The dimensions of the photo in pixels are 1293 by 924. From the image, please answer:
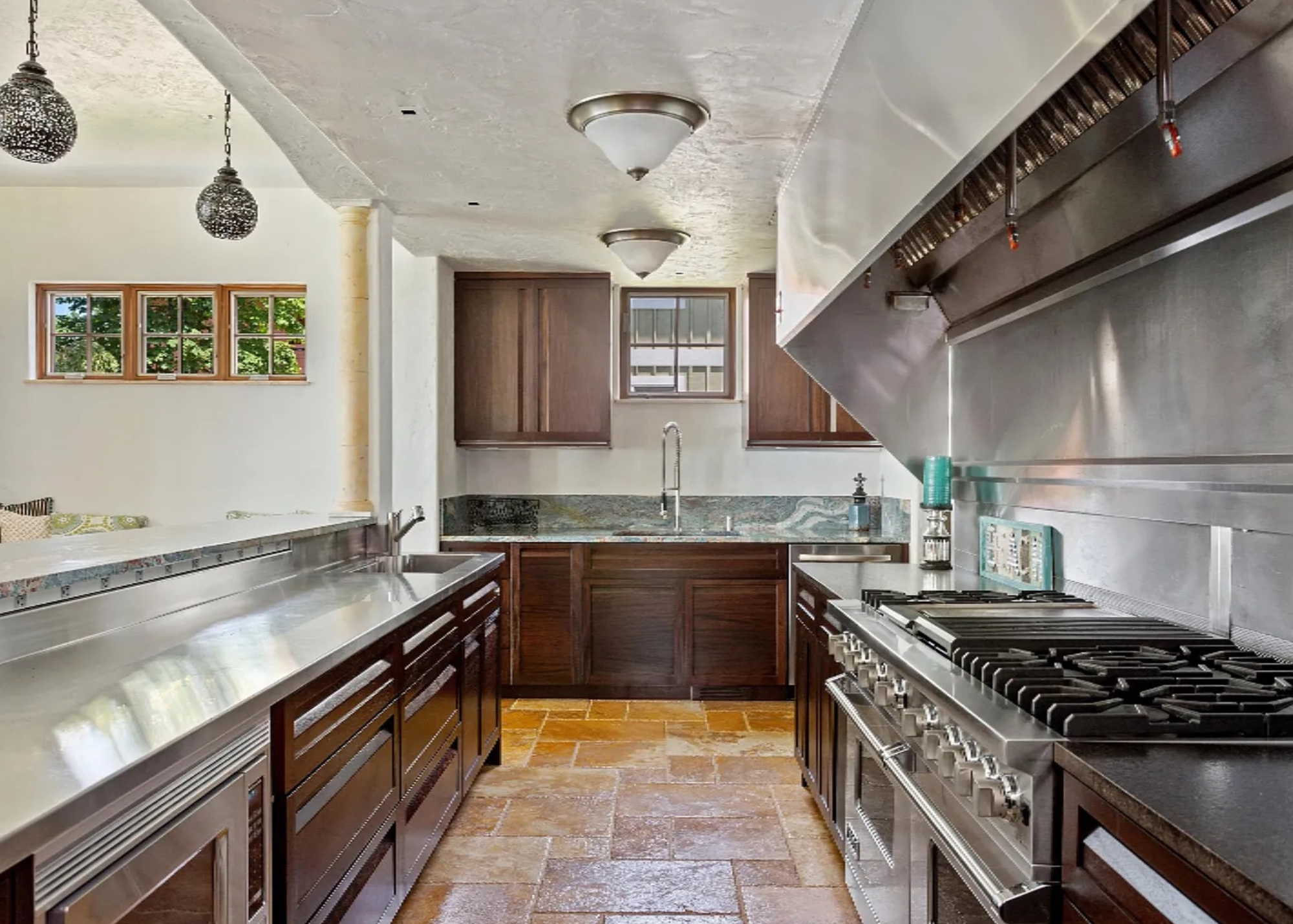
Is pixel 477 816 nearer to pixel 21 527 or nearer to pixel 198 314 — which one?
pixel 21 527

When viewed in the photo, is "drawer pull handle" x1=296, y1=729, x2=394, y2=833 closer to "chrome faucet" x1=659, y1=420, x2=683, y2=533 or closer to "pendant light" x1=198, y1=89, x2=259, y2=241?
"pendant light" x1=198, y1=89, x2=259, y2=241

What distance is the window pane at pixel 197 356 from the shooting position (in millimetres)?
5980

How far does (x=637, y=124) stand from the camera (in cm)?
298

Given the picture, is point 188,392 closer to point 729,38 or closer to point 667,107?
point 667,107

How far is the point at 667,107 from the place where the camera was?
294 centimetres

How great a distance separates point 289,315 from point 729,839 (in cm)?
433

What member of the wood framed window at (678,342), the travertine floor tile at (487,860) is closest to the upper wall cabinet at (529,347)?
the wood framed window at (678,342)

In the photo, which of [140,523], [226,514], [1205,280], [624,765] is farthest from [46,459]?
[1205,280]

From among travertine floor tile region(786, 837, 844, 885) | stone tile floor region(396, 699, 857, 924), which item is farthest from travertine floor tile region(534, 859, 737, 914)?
travertine floor tile region(786, 837, 844, 885)

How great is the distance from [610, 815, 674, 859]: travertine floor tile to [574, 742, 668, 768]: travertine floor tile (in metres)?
0.63

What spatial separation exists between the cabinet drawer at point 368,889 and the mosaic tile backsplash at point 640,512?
11.3ft

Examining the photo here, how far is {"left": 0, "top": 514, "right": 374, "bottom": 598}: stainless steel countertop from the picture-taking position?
6.70 feet

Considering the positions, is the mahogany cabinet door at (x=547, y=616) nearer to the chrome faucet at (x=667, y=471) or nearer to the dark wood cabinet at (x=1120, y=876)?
the chrome faucet at (x=667, y=471)

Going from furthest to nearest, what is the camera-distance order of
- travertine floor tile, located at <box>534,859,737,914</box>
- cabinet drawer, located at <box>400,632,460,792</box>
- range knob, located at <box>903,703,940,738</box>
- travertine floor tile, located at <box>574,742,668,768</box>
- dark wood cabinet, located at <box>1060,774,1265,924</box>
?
travertine floor tile, located at <box>574,742,668,768</box> < travertine floor tile, located at <box>534,859,737,914</box> < cabinet drawer, located at <box>400,632,460,792</box> < range knob, located at <box>903,703,940,738</box> < dark wood cabinet, located at <box>1060,774,1265,924</box>
